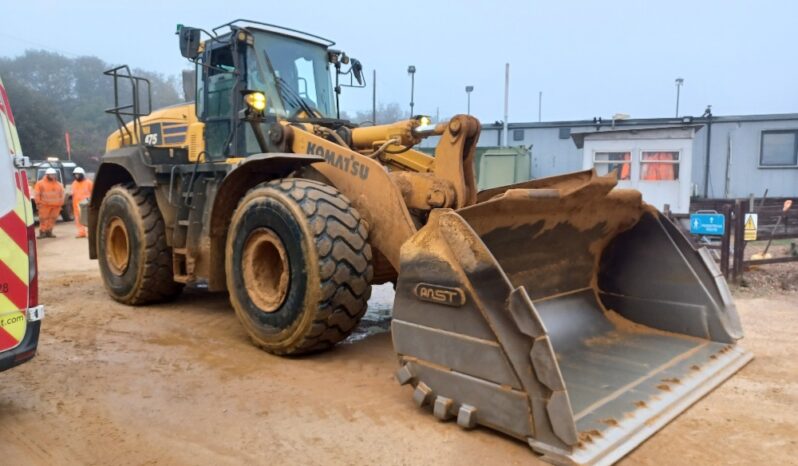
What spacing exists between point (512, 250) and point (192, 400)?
226cm

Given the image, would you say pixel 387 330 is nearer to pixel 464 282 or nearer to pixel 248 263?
pixel 248 263

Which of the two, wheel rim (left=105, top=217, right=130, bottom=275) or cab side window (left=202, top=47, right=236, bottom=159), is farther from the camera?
wheel rim (left=105, top=217, right=130, bottom=275)

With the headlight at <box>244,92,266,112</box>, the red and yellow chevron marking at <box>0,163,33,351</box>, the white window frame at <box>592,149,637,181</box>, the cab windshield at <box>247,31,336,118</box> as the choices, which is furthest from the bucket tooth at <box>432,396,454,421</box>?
the white window frame at <box>592,149,637,181</box>

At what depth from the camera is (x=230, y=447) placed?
313 cm

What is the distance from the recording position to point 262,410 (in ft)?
11.8

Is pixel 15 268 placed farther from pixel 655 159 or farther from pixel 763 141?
pixel 763 141

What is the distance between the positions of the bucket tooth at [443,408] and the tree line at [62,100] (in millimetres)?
39174

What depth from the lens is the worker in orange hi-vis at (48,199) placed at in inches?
524

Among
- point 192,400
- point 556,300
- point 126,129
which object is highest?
point 126,129

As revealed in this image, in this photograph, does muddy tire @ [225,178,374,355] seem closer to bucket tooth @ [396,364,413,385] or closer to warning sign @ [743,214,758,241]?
bucket tooth @ [396,364,413,385]

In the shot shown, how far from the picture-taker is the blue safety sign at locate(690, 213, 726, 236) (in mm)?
7781

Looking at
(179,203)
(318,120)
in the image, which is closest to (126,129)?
(179,203)

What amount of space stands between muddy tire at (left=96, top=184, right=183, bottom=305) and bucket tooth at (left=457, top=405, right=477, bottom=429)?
4.08 metres

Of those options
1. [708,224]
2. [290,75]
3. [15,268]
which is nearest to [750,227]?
[708,224]
